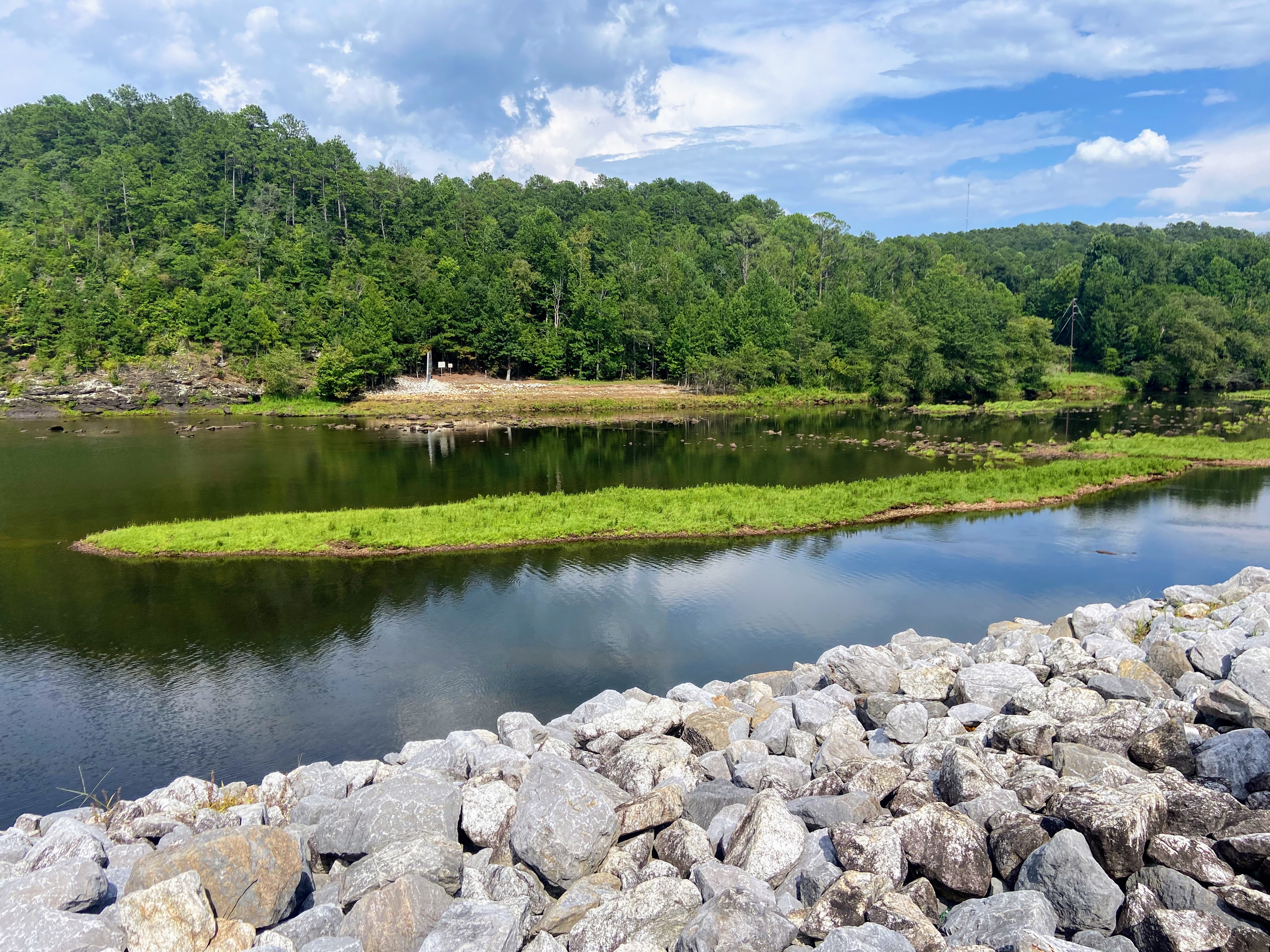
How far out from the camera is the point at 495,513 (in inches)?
1457

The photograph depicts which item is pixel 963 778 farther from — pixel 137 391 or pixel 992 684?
pixel 137 391

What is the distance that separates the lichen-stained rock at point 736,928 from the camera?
7.30 m

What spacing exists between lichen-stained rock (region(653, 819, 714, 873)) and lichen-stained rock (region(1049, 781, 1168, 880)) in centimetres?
411

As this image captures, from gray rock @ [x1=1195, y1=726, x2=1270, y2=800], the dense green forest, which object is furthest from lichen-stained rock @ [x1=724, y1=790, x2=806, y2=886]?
the dense green forest

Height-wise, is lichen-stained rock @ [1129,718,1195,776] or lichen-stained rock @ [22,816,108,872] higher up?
lichen-stained rock @ [1129,718,1195,776]

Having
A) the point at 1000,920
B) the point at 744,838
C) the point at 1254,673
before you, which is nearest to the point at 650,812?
the point at 744,838

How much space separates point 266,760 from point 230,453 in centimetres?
4720

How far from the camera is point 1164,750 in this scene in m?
10.3

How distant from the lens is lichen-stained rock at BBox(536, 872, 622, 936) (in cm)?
835

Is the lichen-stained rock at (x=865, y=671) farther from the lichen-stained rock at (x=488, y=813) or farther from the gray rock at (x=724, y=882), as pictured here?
the lichen-stained rock at (x=488, y=813)

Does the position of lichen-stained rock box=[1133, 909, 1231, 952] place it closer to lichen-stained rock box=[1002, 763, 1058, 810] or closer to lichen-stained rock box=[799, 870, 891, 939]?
lichen-stained rock box=[1002, 763, 1058, 810]

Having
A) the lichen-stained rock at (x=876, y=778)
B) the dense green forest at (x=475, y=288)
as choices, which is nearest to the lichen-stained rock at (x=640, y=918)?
the lichen-stained rock at (x=876, y=778)

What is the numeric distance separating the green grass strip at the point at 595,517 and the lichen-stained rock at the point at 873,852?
85.9 ft

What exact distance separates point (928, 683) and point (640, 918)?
29.9ft
